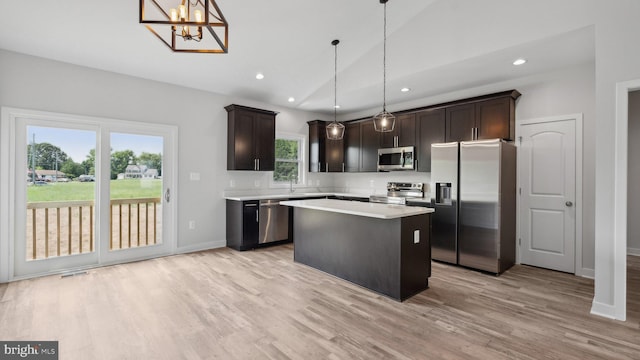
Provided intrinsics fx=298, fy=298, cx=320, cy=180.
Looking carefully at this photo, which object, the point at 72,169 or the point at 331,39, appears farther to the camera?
the point at 331,39

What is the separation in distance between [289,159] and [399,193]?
2.41m

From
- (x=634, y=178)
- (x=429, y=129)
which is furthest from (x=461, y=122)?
(x=634, y=178)

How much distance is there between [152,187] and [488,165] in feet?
Result: 16.1

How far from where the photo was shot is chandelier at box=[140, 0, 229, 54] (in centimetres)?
193

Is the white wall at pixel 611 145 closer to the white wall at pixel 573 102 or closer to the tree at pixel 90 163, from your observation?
the white wall at pixel 573 102

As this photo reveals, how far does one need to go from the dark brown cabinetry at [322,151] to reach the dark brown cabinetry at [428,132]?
190 centimetres

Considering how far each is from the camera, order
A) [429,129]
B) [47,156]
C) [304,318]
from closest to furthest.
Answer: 1. [304,318]
2. [47,156]
3. [429,129]

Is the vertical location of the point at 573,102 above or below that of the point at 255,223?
above

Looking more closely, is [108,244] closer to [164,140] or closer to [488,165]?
[164,140]

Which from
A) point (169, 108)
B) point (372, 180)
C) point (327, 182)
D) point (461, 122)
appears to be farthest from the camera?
point (327, 182)

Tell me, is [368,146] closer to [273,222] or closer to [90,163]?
[273,222]

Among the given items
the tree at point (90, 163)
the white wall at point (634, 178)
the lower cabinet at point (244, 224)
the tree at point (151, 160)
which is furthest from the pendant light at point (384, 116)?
the white wall at point (634, 178)

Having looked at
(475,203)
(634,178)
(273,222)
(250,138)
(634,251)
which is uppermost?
(250,138)

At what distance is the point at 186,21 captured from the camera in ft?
6.40
